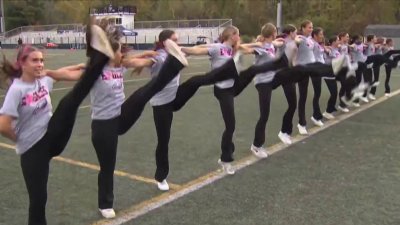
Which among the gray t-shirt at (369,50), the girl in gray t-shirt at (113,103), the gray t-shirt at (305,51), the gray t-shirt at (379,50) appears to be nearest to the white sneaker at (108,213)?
the girl in gray t-shirt at (113,103)

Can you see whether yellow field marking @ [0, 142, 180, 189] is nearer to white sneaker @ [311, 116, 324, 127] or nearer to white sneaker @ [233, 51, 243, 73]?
white sneaker @ [233, 51, 243, 73]

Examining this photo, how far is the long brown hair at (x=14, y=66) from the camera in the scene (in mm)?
3691

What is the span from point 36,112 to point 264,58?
3.88 meters

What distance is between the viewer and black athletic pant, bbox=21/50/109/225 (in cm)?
376

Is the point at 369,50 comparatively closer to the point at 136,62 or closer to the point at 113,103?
the point at 136,62

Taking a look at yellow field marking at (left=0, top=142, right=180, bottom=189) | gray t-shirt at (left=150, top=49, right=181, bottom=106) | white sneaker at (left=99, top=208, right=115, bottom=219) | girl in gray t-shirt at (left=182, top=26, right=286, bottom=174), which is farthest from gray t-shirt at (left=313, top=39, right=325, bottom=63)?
white sneaker at (left=99, top=208, right=115, bottom=219)

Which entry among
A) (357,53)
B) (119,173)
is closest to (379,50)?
(357,53)

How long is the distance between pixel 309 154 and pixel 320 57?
7.97 ft

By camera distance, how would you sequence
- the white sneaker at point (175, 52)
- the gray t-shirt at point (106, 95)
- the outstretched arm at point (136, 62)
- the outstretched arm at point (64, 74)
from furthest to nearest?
the white sneaker at point (175, 52) → the outstretched arm at point (136, 62) → the gray t-shirt at point (106, 95) → the outstretched arm at point (64, 74)

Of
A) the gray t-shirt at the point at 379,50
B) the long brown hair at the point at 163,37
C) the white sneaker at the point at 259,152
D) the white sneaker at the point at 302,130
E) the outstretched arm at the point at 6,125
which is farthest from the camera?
the gray t-shirt at the point at 379,50

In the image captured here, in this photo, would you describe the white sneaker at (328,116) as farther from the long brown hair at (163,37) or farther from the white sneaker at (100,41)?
the white sneaker at (100,41)

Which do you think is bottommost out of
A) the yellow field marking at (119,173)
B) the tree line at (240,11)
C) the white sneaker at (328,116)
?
the yellow field marking at (119,173)

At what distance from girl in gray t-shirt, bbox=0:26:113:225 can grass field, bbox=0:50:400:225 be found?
3.16ft

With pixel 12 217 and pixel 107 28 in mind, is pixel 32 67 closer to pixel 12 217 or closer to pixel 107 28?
pixel 107 28
